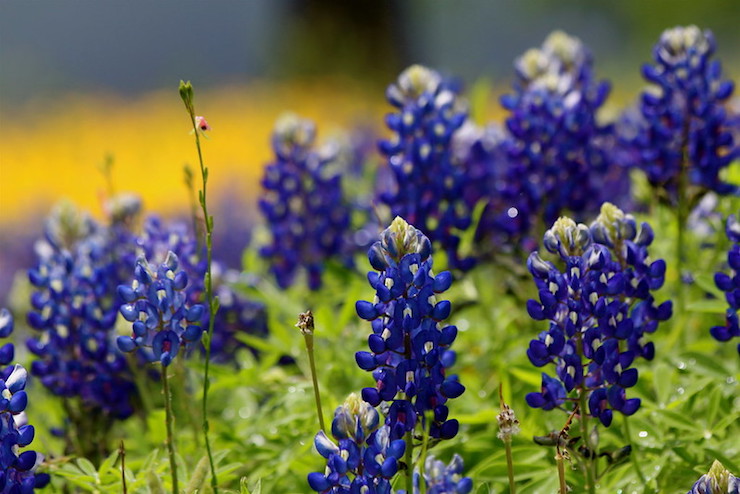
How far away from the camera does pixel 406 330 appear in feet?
6.29

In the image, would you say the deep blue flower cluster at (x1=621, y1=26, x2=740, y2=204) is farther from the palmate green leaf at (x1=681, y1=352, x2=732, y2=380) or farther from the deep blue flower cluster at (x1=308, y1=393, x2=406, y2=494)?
the deep blue flower cluster at (x1=308, y1=393, x2=406, y2=494)

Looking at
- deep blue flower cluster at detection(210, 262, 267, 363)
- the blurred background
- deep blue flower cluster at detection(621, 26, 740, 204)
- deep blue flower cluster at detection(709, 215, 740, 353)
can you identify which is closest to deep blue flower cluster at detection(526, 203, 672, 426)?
deep blue flower cluster at detection(709, 215, 740, 353)

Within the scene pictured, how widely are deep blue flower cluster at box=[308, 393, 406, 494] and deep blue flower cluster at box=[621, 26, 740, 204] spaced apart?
1.52 metres

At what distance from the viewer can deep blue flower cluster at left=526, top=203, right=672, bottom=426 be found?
203cm

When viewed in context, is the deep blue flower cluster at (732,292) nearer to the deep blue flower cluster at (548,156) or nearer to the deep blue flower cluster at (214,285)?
the deep blue flower cluster at (548,156)

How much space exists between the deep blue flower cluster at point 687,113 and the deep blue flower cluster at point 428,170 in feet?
1.84

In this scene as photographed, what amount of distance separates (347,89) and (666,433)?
34.8ft

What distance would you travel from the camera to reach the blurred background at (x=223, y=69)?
961cm

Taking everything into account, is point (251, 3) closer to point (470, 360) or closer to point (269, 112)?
point (269, 112)

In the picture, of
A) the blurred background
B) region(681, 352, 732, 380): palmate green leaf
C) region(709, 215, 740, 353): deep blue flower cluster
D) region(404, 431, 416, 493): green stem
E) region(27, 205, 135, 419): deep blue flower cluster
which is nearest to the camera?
region(404, 431, 416, 493): green stem

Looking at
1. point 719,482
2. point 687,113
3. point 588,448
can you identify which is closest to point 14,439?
point 588,448

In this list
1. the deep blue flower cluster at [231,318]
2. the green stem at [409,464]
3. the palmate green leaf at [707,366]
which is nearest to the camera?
the green stem at [409,464]

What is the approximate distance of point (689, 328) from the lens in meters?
3.38

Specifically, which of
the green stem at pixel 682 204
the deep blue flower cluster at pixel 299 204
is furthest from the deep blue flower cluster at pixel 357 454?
the deep blue flower cluster at pixel 299 204
